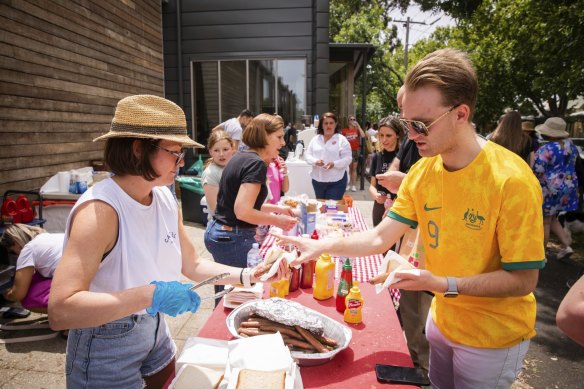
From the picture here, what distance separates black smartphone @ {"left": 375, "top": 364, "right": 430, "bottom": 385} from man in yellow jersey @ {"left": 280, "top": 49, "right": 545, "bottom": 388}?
304mm

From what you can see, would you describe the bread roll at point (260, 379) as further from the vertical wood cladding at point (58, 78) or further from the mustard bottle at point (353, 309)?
the vertical wood cladding at point (58, 78)

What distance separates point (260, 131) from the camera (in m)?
3.23

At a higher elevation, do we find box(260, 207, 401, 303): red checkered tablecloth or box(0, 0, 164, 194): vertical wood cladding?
box(0, 0, 164, 194): vertical wood cladding

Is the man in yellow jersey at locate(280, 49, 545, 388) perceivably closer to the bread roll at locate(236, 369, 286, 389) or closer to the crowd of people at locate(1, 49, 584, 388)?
the crowd of people at locate(1, 49, 584, 388)

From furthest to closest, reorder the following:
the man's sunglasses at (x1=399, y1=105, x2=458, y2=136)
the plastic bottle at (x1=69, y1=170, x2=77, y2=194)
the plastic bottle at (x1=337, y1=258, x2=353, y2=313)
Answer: the plastic bottle at (x1=69, y1=170, x2=77, y2=194), the plastic bottle at (x1=337, y1=258, x2=353, y2=313), the man's sunglasses at (x1=399, y1=105, x2=458, y2=136)

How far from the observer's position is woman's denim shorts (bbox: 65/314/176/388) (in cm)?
159

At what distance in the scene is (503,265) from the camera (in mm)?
1619

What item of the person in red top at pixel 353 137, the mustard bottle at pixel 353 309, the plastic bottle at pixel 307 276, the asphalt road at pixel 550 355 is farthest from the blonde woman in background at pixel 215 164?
the person in red top at pixel 353 137

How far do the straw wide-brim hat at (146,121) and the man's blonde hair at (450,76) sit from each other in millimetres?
1133

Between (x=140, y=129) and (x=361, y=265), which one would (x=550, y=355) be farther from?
(x=140, y=129)

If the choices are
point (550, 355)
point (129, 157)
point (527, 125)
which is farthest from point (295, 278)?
point (527, 125)

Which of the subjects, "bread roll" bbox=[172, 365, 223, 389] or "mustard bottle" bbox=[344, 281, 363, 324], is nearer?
"bread roll" bbox=[172, 365, 223, 389]

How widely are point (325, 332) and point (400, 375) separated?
0.44m

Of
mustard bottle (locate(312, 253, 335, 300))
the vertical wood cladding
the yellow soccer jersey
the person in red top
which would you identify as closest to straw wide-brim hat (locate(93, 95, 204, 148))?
mustard bottle (locate(312, 253, 335, 300))
